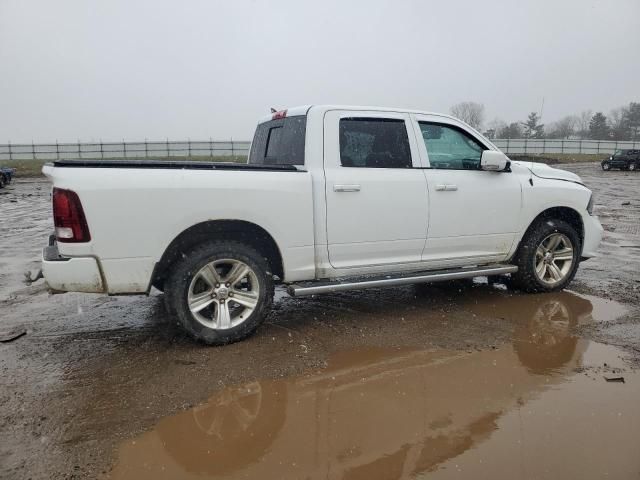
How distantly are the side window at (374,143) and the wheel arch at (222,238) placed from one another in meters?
0.99

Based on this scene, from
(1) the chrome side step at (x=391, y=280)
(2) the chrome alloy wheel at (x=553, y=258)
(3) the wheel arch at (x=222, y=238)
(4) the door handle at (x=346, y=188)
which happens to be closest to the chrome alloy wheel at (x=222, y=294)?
(3) the wheel arch at (x=222, y=238)

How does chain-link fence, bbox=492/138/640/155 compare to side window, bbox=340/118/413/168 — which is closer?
side window, bbox=340/118/413/168

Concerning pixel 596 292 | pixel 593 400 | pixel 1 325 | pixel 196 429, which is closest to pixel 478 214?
pixel 596 292

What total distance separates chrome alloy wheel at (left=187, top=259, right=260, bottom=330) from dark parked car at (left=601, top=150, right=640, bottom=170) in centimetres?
3877

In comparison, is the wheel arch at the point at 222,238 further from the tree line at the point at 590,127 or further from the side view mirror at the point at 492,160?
the tree line at the point at 590,127

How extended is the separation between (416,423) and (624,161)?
130 feet

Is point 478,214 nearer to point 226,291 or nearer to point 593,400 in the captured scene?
point 593,400

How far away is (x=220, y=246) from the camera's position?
4.16 metres

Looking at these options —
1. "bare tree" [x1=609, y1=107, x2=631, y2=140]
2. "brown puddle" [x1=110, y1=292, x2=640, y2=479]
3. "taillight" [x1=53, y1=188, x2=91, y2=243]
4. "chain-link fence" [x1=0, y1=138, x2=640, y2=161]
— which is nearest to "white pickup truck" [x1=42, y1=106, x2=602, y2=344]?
"taillight" [x1=53, y1=188, x2=91, y2=243]

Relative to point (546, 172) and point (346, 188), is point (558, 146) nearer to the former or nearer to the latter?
point (546, 172)

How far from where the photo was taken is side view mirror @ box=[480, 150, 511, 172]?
16.4ft

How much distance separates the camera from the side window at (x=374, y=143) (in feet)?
15.2

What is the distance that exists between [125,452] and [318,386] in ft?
4.25

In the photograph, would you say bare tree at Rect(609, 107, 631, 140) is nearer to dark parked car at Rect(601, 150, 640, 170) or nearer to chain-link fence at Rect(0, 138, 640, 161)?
chain-link fence at Rect(0, 138, 640, 161)
